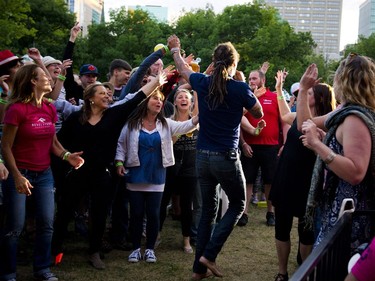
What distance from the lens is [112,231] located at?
5879 millimetres

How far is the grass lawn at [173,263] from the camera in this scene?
4832 millimetres

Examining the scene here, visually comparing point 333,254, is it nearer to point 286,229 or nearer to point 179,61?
point 286,229

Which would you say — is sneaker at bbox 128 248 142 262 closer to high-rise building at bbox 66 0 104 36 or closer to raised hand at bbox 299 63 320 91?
raised hand at bbox 299 63 320 91

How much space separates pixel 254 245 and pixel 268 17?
1414 inches

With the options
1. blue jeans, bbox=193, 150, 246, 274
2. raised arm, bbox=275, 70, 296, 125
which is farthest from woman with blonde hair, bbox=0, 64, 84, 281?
raised arm, bbox=275, 70, 296, 125

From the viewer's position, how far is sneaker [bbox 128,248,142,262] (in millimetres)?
5234

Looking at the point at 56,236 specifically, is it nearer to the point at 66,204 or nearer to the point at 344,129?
the point at 66,204

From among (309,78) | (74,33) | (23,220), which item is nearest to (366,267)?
(309,78)

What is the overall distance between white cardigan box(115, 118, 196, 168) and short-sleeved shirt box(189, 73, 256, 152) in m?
0.79

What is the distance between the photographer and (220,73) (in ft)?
14.4

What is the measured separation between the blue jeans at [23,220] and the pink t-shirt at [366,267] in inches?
126

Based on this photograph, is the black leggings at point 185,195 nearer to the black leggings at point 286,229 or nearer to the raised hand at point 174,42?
the black leggings at point 286,229

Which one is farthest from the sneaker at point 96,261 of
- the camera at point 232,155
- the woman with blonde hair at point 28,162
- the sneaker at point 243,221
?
the sneaker at point 243,221

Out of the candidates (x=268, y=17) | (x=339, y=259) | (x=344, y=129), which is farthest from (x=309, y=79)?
(x=268, y=17)
